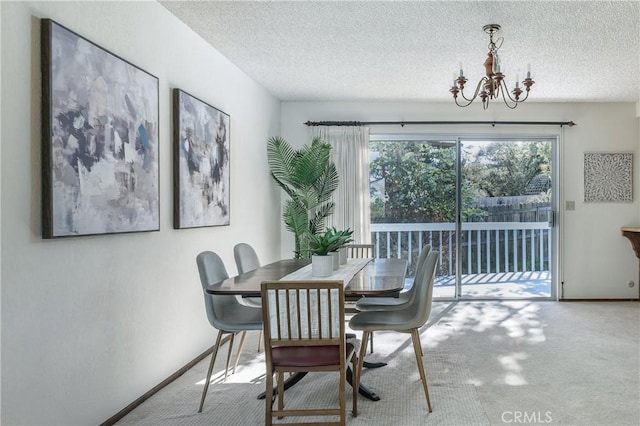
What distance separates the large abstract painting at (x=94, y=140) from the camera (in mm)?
2117

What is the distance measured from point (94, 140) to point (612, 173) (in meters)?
5.86

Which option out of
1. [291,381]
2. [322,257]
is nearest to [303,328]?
[322,257]

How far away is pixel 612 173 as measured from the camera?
6.05 meters

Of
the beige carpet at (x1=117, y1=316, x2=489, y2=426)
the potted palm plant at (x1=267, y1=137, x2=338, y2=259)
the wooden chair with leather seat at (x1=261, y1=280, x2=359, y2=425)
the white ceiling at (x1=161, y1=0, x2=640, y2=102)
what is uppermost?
the white ceiling at (x1=161, y1=0, x2=640, y2=102)

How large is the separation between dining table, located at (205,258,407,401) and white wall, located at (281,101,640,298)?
2.57 m

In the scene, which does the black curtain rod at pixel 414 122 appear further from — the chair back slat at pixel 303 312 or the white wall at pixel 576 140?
the chair back slat at pixel 303 312

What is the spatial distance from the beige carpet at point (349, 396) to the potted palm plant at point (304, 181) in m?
1.89

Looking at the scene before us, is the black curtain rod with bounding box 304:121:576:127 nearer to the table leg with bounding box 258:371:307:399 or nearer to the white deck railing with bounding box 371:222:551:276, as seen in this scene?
the white deck railing with bounding box 371:222:551:276

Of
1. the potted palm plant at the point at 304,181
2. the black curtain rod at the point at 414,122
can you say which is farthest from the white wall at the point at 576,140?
the potted palm plant at the point at 304,181

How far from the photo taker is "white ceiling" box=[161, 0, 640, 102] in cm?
317

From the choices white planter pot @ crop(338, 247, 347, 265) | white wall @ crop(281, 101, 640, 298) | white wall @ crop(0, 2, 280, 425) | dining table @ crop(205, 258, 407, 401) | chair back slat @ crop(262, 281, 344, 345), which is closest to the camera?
white wall @ crop(0, 2, 280, 425)

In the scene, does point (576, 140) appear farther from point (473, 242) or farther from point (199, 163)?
point (199, 163)

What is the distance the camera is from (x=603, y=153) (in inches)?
238

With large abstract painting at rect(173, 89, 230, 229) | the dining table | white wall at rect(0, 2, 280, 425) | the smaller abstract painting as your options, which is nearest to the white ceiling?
white wall at rect(0, 2, 280, 425)
